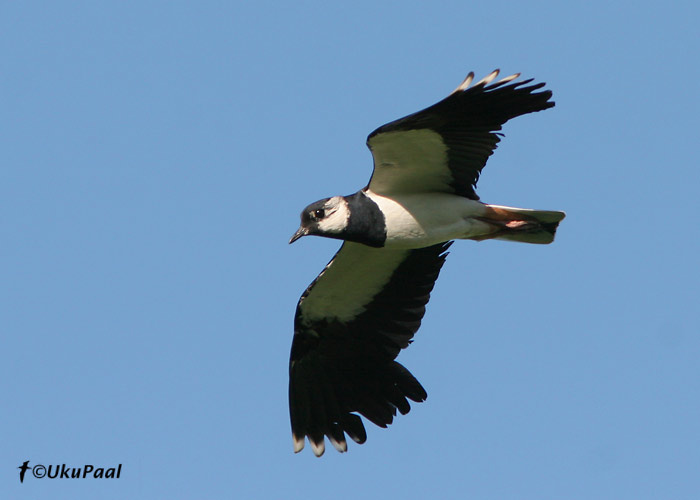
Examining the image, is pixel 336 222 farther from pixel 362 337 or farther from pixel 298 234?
pixel 362 337

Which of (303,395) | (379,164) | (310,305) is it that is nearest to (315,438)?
(303,395)

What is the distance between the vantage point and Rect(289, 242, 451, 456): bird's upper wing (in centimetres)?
1233

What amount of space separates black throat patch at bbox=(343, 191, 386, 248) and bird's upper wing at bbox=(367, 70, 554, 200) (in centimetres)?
34

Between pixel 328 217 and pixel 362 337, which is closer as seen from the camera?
pixel 328 217

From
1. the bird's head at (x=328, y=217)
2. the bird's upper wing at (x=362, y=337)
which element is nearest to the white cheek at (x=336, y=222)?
the bird's head at (x=328, y=217)

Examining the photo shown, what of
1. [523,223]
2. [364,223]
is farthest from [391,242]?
[523,223]

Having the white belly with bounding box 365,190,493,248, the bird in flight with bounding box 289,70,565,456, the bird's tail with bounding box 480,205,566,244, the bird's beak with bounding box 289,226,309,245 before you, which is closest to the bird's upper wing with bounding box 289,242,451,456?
the bird in flight with bounding box 289,70,565,456

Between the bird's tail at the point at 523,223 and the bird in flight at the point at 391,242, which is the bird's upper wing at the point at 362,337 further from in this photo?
the bird's tail at the point at 523,223

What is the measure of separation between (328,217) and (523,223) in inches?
78.9

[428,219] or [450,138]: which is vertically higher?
[450,138]

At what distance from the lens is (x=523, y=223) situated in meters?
11.5

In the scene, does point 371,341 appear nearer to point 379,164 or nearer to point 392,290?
point 392,290

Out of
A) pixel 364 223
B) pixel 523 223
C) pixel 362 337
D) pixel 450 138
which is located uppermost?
pixel 450 138

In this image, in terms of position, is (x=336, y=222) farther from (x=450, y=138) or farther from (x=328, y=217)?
(x=450, y=138)
